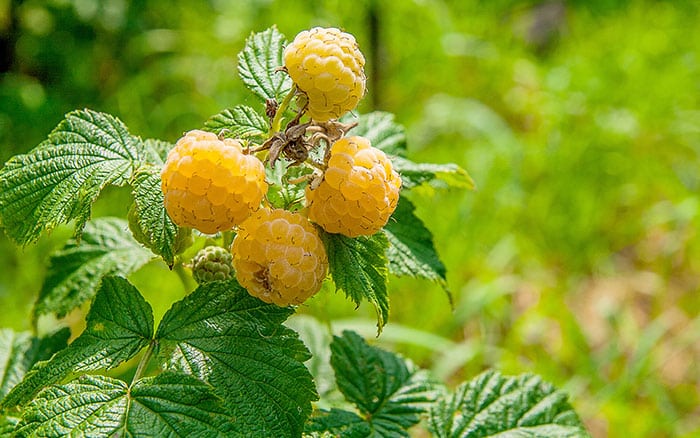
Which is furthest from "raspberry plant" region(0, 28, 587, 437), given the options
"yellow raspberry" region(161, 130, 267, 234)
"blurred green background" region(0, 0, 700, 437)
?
"blurred green background" region(0, 0, 700, 437)

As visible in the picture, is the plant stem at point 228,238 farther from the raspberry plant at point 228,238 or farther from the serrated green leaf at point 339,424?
the serrated green leaf at point 339,424

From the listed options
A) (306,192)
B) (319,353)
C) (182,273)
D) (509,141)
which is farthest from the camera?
(509,141)

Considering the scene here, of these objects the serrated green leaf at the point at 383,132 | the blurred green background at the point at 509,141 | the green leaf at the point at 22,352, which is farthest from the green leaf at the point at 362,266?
the blurred green background at the point at 509,141

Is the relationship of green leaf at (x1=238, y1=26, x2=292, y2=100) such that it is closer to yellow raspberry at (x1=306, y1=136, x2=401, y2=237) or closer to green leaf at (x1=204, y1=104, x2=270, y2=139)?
green leaf at (x1=204, y1=104, x2=270, y2=139)

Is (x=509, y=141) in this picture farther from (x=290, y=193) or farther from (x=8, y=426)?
(x=8, y=426)

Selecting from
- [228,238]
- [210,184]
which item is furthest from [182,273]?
[210,184]

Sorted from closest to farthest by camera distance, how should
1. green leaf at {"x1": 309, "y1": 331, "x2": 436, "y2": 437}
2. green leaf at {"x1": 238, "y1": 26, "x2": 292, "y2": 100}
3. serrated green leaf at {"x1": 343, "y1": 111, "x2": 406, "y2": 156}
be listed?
green leaf at {"x1": 238, "y1": 26, "x2": 292, "y2": 100} → green leaf at {"x1": 309, "y1": 331, "x2": 436, "y2": 437} → serrated green leaf at {"x1": 343, "y1": 111, "x2": 406, "y2": 156}
